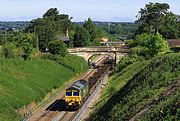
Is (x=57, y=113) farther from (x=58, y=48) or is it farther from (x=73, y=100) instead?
(x=58, y=48)

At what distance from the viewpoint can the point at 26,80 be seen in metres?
60.2

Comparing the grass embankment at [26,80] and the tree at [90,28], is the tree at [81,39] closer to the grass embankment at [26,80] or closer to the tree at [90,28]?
the tree at [90,28]

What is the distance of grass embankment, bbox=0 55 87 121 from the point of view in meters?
47.3

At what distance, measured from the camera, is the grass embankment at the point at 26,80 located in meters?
47.3

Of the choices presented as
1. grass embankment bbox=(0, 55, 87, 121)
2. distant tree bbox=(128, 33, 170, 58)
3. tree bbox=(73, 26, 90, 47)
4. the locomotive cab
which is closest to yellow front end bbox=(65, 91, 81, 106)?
the locomotive cab

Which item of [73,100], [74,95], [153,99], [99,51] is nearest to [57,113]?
[73,100]

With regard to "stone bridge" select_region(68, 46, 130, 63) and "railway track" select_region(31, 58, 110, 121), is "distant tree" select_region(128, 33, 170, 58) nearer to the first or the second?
"stone bridge" select_region(68, 46, 130, 63)

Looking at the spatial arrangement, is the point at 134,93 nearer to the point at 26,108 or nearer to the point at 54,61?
the point at 26,108

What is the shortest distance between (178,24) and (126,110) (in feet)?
Result: 322

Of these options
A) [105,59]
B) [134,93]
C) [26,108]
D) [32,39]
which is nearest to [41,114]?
[26,108]

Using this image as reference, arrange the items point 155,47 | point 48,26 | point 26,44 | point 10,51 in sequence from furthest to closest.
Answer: point 48,26
point 26,44
point 155,47
point 10,51

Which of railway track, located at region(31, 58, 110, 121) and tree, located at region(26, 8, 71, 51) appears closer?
railway track, located at region(31, 58, 110, 121)

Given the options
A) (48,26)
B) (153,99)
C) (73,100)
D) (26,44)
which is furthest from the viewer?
(48,26)

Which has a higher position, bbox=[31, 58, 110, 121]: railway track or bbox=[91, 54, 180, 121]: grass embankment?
bbox=[91, 54, 180, 121]: grass embankment
